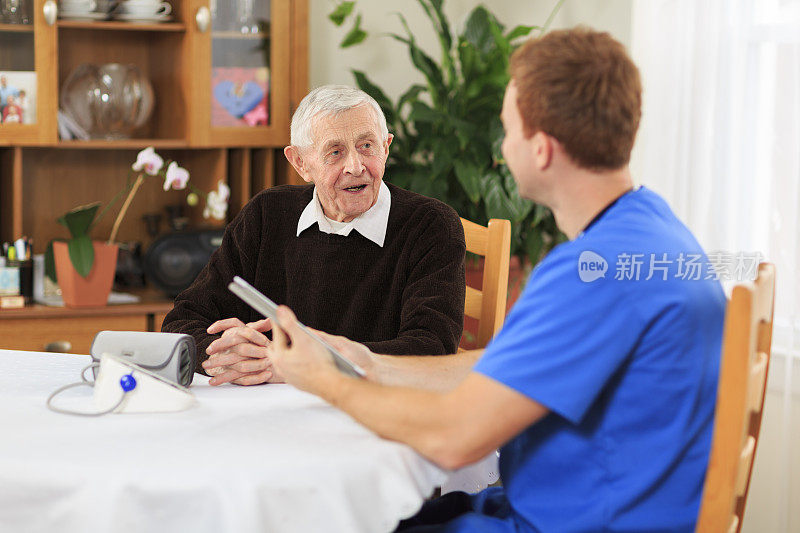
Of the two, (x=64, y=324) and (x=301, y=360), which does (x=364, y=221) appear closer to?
(x=301, y=360)

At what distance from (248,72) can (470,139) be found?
0.85m

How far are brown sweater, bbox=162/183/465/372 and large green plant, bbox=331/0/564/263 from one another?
3.61 ft

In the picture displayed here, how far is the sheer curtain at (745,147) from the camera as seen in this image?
2.33 meters

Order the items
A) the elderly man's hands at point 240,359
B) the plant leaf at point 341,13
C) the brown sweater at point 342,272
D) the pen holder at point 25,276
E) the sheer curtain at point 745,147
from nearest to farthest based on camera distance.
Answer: the elderly man's hands at point 240,359 → the brown sweater at point 342,272 → the sheer curtain at point 745,147 → the pen holder at point 25,276 → the plant leaf at point 341,13

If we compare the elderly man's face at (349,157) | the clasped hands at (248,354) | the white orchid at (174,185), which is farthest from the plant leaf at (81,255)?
the clasped hands at (248,354)

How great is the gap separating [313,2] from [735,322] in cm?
286

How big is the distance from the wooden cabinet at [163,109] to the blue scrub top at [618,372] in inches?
85.2

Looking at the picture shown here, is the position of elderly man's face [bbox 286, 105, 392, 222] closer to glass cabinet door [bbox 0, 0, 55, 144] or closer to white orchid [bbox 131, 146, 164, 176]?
white orchid [bbox 131, 146, 164, 176]

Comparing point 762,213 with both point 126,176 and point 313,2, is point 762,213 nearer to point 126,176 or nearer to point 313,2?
point 313,2

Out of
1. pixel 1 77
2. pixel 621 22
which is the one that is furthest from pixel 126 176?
pixel 621 22

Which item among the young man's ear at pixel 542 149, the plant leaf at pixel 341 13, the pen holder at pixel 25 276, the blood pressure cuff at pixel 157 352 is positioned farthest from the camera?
the plant leaf at pixel 341 13

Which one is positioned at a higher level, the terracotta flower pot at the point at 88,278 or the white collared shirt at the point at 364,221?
the white collared shirt at the point at 364,221
